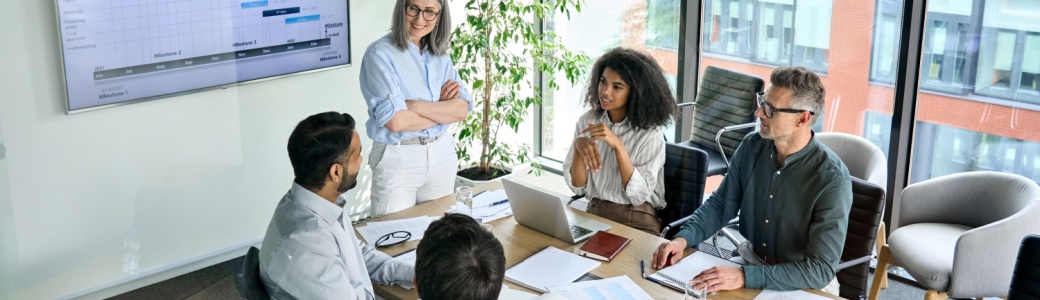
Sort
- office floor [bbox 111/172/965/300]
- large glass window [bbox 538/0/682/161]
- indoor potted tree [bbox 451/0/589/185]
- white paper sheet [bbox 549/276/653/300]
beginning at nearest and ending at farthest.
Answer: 1. white paper sheet [bbox 549/276/653/300]
2. office floor [bbox 111/172/965/300]
3. indoor potted tree [bbox 451/0/589/185]
4. large glass window [bbox 538/0/682/161]

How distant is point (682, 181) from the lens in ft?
11.9

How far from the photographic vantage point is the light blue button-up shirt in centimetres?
374

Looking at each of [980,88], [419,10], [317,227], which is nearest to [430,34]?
[419,10]

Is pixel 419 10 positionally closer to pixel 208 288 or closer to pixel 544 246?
pixel 544 246

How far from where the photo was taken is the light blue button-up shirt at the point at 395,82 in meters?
3.74

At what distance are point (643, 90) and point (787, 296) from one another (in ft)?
3.85

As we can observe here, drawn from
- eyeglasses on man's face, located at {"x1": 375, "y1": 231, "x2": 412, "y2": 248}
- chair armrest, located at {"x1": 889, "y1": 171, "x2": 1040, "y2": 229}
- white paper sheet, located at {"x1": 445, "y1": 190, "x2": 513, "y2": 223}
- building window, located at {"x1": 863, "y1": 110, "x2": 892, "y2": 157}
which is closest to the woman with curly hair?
white paper sheet, located at {"x1": 445, "y1": 190, "x2": 513, "y2": 223}

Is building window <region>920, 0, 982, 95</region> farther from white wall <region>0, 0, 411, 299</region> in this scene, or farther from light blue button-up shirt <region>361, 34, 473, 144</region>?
white wall <region>0, 0, 411, 299</region>

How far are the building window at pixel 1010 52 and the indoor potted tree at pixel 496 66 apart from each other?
2198mm

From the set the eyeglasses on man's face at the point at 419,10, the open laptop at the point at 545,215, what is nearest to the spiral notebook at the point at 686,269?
the open laptop at the point at 545,215

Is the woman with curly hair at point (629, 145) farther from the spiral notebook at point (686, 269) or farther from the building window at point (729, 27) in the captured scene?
the building window at point (729, 27)

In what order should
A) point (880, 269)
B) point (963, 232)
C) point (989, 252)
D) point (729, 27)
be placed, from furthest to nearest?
1. point (729, 27)
2. point (880, 269)
3. point (963, 232)
4. point (989, 252)

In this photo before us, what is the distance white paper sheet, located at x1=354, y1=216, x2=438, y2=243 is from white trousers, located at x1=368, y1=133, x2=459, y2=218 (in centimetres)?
48

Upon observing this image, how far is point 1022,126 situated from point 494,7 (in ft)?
9.42
